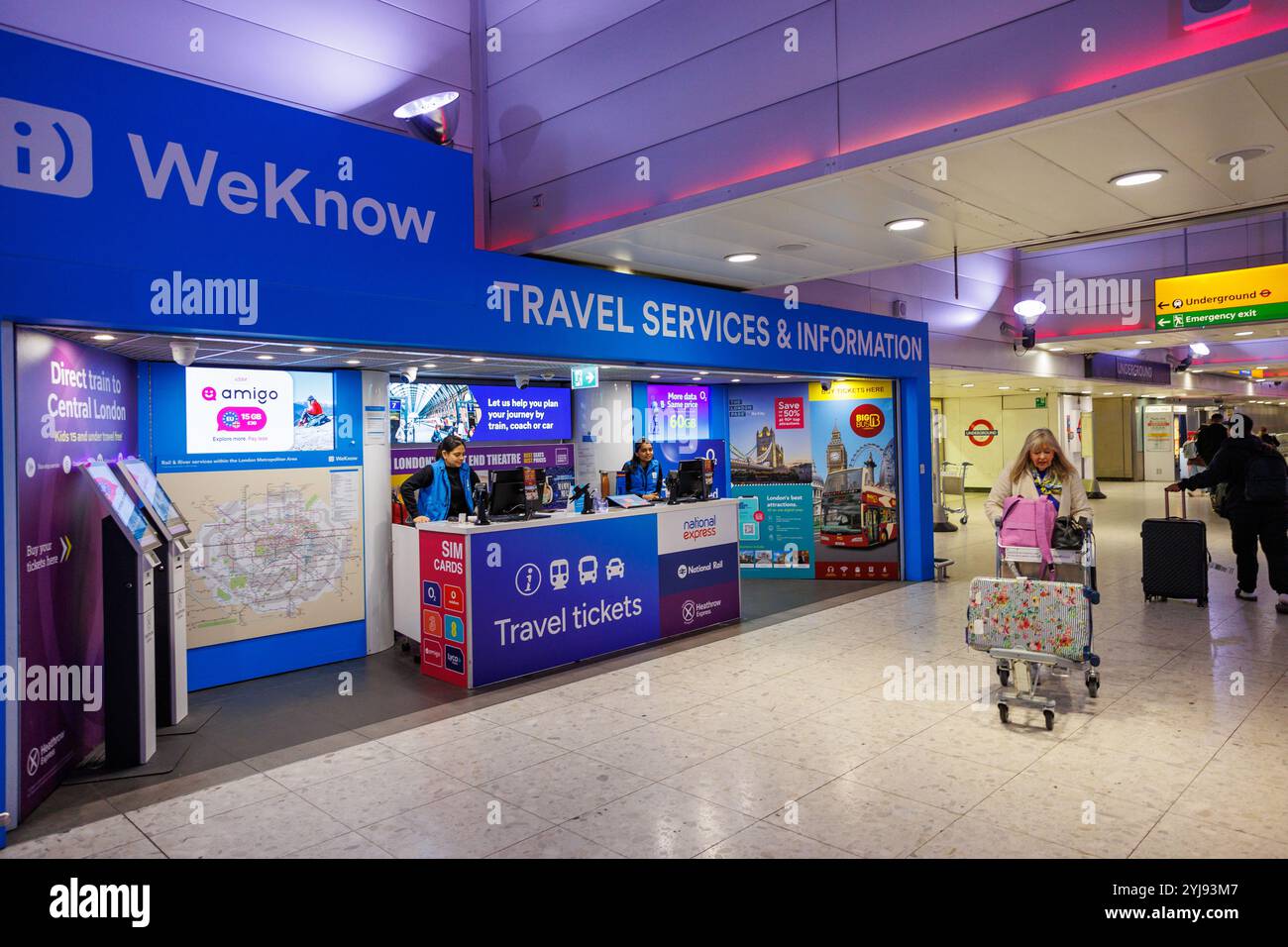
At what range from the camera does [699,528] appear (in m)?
7.34

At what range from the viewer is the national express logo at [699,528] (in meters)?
7.21

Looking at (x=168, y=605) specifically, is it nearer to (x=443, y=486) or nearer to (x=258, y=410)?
(x=258, y=410)

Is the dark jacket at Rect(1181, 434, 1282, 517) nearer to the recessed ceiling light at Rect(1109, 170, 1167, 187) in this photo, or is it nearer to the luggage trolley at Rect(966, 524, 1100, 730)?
Result: the luggage trolley at Rect(966, 524, 1100, 730)

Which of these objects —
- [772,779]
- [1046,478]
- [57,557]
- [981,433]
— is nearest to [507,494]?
[57,557]

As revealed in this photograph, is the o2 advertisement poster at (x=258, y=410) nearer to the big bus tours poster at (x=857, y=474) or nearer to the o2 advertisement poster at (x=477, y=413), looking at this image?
the o2 advertisement poster at (x=477, y=413)

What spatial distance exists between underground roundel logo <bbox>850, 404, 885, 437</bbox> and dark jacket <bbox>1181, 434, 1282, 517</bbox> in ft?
10.7

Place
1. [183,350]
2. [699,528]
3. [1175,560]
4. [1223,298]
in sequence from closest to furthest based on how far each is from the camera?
[183,350]
[699,528]
[1175,560]
[1223,298]

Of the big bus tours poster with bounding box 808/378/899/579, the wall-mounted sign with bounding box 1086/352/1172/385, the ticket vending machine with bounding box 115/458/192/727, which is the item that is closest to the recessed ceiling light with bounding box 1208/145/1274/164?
the big bus tours poster with bounding box 808/378/899/579

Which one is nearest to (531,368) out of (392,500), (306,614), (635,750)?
(392,500)

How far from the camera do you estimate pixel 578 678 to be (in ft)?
19.4

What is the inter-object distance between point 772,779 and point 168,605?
375 cm

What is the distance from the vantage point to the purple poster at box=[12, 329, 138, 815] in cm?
379

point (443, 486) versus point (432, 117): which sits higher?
point (432, 117)

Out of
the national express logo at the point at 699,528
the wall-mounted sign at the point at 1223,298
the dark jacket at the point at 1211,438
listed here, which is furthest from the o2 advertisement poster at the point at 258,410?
the wall-mounted sign at the point at 1223,298
